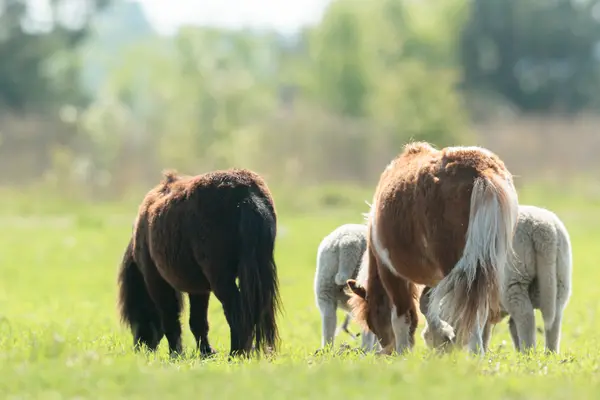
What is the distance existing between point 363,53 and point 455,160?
176ft

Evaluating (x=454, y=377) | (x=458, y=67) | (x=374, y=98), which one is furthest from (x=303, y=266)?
(x=458, y=67)

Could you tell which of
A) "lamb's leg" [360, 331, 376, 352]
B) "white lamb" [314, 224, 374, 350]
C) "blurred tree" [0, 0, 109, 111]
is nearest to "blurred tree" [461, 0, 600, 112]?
"blurred tree" [0, 0, 109, 111]

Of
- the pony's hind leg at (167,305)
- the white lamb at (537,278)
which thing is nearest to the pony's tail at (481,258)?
the white lamb at (537,278)

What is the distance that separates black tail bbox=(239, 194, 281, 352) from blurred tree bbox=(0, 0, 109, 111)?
4427 centimetres

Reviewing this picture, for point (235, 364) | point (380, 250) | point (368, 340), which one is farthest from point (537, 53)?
point (235, 364)

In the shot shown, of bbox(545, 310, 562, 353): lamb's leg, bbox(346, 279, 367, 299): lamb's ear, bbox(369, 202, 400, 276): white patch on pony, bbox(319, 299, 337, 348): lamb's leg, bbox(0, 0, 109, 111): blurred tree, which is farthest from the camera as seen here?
bbox(0, 0, 109, 111): blurred tree

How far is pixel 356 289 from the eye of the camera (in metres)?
9.07

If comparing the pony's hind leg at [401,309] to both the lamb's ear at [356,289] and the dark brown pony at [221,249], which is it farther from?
the dark brown pony at [221,249]

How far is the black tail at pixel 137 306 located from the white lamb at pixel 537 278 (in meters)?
3.05

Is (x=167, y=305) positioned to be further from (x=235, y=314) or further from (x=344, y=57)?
(x=344, y=57)

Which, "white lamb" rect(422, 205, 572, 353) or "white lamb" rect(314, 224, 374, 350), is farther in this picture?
"white lamb" rect(314, 224, 374, 350)

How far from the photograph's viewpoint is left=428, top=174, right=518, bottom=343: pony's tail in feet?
25.1

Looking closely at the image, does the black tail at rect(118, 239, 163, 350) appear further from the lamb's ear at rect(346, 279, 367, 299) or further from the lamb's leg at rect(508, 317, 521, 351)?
the lamb's leg at rect(508, 317, 521, 351)

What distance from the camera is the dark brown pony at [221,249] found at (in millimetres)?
8406
